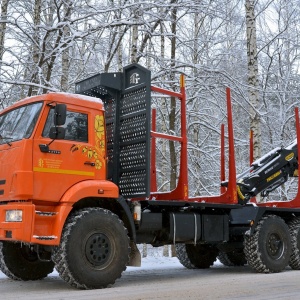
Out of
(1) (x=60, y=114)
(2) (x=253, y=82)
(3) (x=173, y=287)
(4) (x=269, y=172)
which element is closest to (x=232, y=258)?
(4) (x=269, y=172)

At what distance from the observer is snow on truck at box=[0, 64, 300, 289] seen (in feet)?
24.9

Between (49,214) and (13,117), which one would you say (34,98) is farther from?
(49,214)

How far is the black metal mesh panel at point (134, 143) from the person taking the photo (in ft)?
28.6

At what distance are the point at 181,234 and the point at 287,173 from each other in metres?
3.71

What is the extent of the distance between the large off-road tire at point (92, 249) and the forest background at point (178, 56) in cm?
407

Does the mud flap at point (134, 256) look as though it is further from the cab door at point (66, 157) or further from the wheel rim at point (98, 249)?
the cab door at point (66, 157)

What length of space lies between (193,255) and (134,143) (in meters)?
3.68

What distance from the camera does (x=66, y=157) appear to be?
790 centimetres

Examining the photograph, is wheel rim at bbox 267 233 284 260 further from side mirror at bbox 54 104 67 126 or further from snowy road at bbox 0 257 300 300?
side mirror at bbox 54 104 67 126

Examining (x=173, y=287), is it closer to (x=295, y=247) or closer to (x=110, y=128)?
(x=110, y=128)

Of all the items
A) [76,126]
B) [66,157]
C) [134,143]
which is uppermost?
[76,126]

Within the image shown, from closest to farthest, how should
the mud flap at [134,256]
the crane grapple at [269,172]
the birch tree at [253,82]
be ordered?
the mud flap at [134,256] < the crane grapple at [269,172] < the birch tree at [253,82]

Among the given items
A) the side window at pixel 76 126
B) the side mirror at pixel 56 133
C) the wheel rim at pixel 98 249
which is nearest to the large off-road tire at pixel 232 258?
the wheel rim at pixel 98 249

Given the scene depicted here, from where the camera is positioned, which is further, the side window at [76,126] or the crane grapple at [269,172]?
the crane grapple at [269,172]
